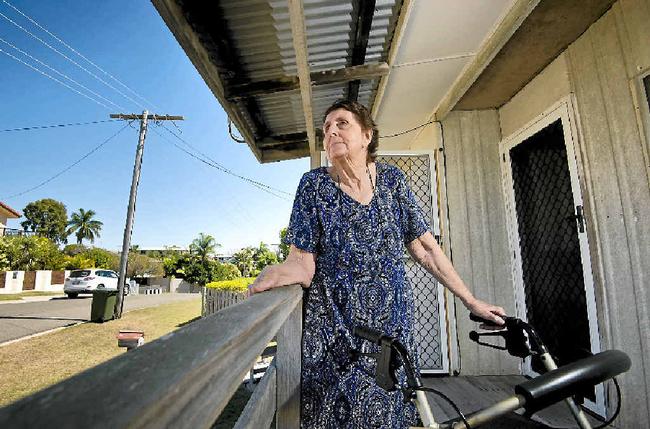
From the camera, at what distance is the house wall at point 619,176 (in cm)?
245

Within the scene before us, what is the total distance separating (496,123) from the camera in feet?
14.3

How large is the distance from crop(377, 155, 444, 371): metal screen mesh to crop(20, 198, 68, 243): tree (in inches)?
3333

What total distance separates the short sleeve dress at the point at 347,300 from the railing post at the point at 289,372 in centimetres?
8

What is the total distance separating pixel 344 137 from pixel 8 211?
48.3 m

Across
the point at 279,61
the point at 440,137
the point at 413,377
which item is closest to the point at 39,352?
the point at 279,61

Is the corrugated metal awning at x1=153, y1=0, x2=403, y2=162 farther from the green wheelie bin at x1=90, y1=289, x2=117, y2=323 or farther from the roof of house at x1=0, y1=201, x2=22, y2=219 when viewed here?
the roof of house at x1=0, y1=201, x2=22, y2=219

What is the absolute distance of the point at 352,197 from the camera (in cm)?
144

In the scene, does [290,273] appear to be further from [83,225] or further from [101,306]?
[83,225]

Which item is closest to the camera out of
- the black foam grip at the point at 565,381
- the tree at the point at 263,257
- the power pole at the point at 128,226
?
the black foam grip at the point at 565,381

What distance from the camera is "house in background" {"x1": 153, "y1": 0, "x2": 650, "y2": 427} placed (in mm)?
2553

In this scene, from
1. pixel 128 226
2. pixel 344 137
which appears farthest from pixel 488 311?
pixel 128 226

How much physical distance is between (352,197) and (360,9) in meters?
1.99

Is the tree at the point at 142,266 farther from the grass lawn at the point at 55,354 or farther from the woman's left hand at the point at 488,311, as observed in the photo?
the woman's left hand at the point at 488,311

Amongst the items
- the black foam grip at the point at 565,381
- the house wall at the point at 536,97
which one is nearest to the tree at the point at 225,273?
the house wall at the point at 536,97
